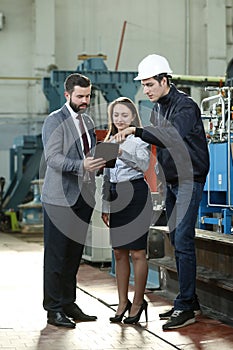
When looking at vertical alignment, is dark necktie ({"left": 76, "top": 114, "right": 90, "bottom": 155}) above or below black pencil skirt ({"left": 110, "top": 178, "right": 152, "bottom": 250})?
above

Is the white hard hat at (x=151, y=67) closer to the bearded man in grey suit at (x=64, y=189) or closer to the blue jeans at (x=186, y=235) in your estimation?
the bearded man in grey suit at (x=64, y=189)

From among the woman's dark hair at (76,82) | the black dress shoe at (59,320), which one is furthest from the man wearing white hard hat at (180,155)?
the black dress shoe at (59,320)

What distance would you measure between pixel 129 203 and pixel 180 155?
493 mm

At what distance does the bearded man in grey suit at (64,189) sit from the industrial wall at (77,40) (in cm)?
1203

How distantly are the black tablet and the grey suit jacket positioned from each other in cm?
18

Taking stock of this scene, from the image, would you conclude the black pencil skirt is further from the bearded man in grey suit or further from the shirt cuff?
the shirt cuff

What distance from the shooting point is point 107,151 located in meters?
4.43

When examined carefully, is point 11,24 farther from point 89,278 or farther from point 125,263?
point 125,263

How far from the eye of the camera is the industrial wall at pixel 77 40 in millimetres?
16703

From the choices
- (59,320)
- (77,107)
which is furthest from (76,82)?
(59,320)

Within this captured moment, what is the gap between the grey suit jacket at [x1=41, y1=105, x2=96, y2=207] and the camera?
462 cm

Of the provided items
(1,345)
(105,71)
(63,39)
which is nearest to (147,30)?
(63,39)

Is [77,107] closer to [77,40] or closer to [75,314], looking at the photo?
[75,314]

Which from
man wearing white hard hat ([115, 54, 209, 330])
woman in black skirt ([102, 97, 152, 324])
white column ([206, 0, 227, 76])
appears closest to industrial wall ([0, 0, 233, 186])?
white column ([206, 0, 227, 76])
